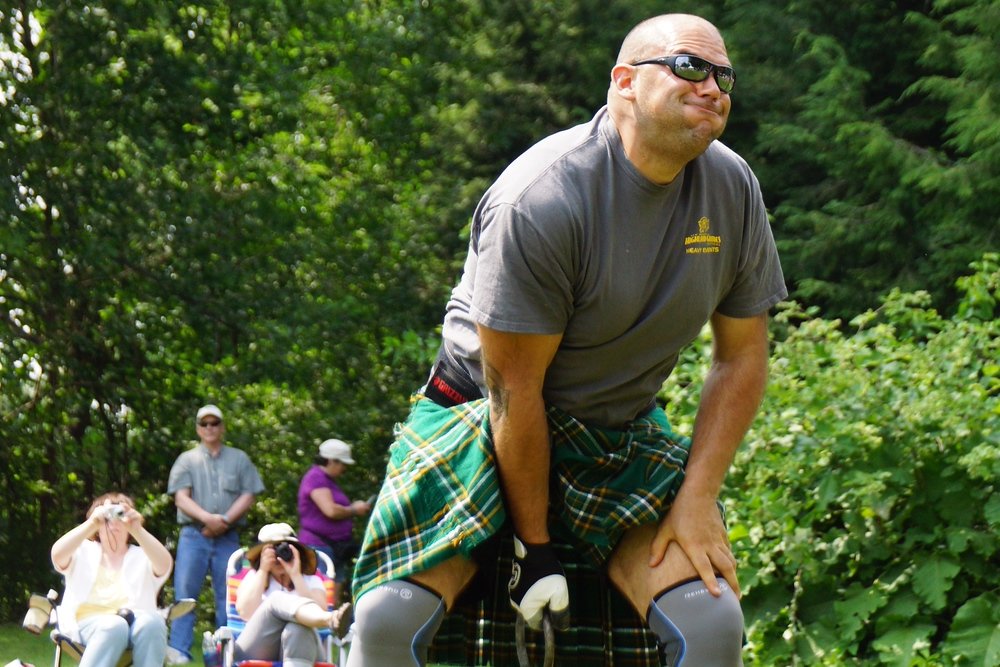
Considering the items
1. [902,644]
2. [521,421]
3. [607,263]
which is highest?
[607,263]

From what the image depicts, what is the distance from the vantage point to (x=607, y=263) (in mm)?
2529

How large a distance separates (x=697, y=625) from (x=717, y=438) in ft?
1.17

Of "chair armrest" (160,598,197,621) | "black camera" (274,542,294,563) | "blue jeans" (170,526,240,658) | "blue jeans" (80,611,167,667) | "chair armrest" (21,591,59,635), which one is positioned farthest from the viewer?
"blue jeans" (170,526,240,658)

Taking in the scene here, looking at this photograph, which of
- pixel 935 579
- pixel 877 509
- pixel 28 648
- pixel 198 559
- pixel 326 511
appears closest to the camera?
pixel 935 579

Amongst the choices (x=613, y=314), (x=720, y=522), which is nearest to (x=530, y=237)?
(x=613, y=314)

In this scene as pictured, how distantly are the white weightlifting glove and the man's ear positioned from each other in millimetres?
775

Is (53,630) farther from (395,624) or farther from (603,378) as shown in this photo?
(603,378)

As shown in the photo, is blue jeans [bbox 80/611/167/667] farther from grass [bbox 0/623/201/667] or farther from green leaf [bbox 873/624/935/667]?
green leaf [bbox 873/624/935/667]

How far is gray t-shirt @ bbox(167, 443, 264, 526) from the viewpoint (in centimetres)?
913

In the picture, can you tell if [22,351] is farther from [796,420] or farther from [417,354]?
[796,420]

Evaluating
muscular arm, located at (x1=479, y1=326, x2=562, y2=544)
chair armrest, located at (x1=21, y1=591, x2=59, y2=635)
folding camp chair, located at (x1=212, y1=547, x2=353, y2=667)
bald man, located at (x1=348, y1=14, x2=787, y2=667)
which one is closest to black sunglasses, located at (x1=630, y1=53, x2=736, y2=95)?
bald man, located at (x1=348, y1=14, x2=787, y2=667)

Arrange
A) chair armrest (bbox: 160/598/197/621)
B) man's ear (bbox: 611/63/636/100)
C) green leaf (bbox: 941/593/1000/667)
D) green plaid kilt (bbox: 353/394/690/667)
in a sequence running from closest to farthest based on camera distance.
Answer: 1. man's ear (bbox: 611/63/636/100)
2. green plaid kilt (bbox: 353/394/690/667)
3. green leaf (bbox: 941/593/1000/667)
4. chair armrest (bbox: 160/598/197/621)

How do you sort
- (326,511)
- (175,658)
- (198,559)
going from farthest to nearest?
1. (198,559)
2. (326,511)
3. (175,658)

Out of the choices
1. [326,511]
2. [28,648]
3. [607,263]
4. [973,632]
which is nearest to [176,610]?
[326,511]
